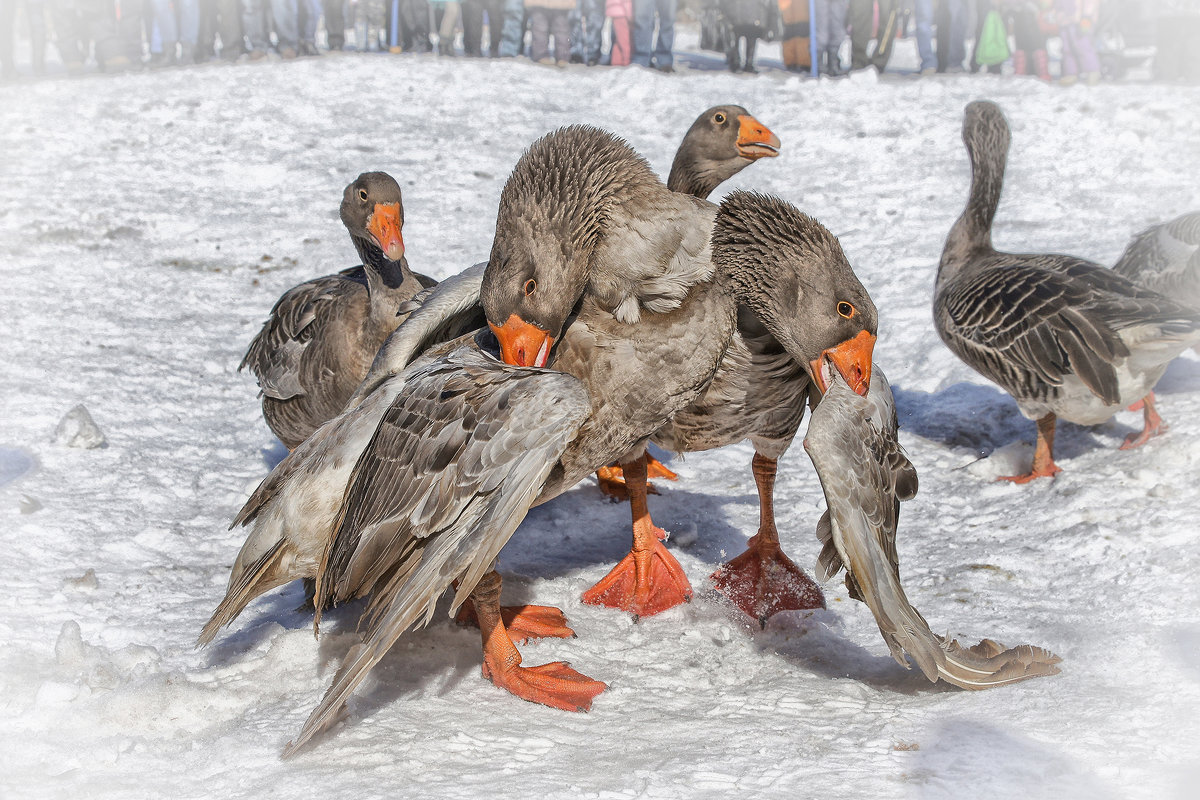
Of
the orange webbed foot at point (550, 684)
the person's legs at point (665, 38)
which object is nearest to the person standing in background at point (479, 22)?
the person's legs at point (665, 38)

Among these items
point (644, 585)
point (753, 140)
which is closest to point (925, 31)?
point (753, 140)

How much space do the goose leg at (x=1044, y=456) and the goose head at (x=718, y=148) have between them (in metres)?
2.39

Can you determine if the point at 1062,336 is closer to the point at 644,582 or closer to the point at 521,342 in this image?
the point at 644,582

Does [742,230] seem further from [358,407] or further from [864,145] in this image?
[864,145]

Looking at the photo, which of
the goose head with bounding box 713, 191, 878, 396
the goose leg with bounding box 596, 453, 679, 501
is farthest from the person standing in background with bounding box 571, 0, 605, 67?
→ the goose head with bounding box 713, 191, 878, 396

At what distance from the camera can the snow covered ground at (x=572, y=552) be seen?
124 inches

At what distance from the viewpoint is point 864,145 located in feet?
→ 42.6

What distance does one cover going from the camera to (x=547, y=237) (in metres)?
3.76

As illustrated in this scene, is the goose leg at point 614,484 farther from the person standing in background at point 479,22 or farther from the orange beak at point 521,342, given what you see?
the person standing in background at point 479,22

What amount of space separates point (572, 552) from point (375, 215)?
2351 mm

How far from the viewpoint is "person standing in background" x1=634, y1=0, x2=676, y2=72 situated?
64.4 ft

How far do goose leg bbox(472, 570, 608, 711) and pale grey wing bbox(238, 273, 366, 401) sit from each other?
8.67 ft

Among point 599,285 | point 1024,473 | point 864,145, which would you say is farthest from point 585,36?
point 599,285

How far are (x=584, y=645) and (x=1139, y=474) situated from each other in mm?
3360
